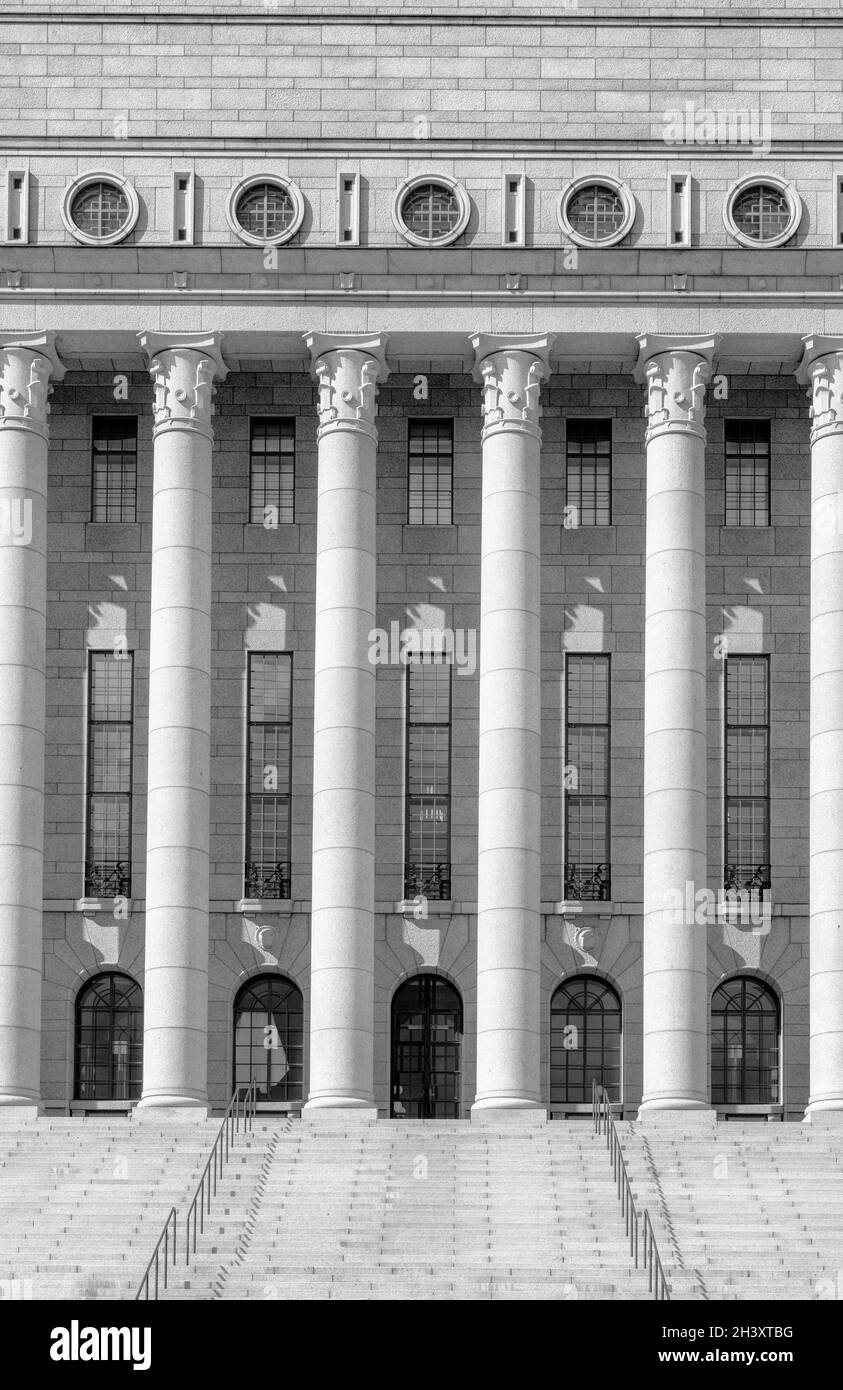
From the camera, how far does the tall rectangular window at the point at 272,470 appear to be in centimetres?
7538

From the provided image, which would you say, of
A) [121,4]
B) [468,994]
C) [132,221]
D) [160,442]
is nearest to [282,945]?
[468,994]

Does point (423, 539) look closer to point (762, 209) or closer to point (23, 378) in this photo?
point (23, 378)

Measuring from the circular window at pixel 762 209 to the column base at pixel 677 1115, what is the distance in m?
17.2

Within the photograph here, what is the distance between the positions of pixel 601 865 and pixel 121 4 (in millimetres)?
20286

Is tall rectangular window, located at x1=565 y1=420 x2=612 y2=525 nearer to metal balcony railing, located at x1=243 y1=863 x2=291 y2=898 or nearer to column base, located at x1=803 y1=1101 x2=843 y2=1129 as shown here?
metal balcony railing, located at x1=243 y1=863 x2=291 y2=898

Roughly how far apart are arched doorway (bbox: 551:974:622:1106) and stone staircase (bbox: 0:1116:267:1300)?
7923mm

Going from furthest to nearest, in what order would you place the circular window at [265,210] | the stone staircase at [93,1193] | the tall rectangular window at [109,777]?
1. the tall rectangular window at [109,777]
2. the circular window at [265,210]
3. the stone staircase at [93,1193]

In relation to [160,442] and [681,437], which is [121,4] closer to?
[160,442]

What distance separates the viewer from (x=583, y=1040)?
241 feet

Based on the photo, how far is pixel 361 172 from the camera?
2896 inches

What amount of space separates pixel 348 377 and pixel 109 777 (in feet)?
30.8

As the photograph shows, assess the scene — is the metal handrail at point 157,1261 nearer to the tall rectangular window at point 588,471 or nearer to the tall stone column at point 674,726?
the tall stone column at point 674,726

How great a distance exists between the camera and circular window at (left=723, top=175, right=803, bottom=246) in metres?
73.1

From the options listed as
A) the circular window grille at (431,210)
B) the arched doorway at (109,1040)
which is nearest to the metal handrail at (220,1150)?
the arched doorway at (109,1040)
